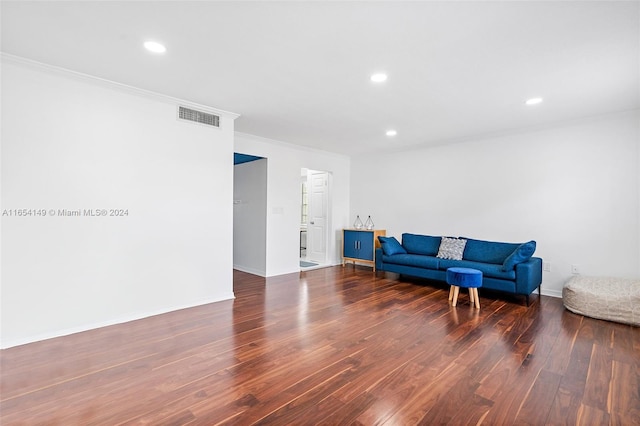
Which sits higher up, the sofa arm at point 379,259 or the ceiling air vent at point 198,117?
the ceiling air vent at point 198,117

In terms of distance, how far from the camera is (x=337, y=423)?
71.3 inches

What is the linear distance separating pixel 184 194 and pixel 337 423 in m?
3.17

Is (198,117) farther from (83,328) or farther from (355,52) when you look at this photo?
(83,328)

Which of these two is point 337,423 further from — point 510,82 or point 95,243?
point 510,82

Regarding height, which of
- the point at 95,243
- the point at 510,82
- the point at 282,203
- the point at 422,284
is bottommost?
the point at 422,284

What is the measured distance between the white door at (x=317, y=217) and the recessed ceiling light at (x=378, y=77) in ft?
13.6

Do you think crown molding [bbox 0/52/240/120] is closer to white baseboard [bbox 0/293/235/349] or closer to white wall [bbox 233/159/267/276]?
white wall [bbox 233/159/267/276]

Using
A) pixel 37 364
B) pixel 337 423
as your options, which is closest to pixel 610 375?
pixel 337 423

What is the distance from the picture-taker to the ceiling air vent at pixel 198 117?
3907mm

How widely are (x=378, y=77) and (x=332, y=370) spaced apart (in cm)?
274

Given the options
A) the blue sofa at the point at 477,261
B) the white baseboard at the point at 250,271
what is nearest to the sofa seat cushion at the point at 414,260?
the blue sofa at the point at 477,261

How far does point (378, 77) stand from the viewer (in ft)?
10.2

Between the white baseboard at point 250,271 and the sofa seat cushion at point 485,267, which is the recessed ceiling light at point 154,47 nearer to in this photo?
the white baseboard at point 250,271

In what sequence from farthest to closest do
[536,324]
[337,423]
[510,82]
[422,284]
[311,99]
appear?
[422,284], [311,99], [536,324], [510,82], [337,423]
